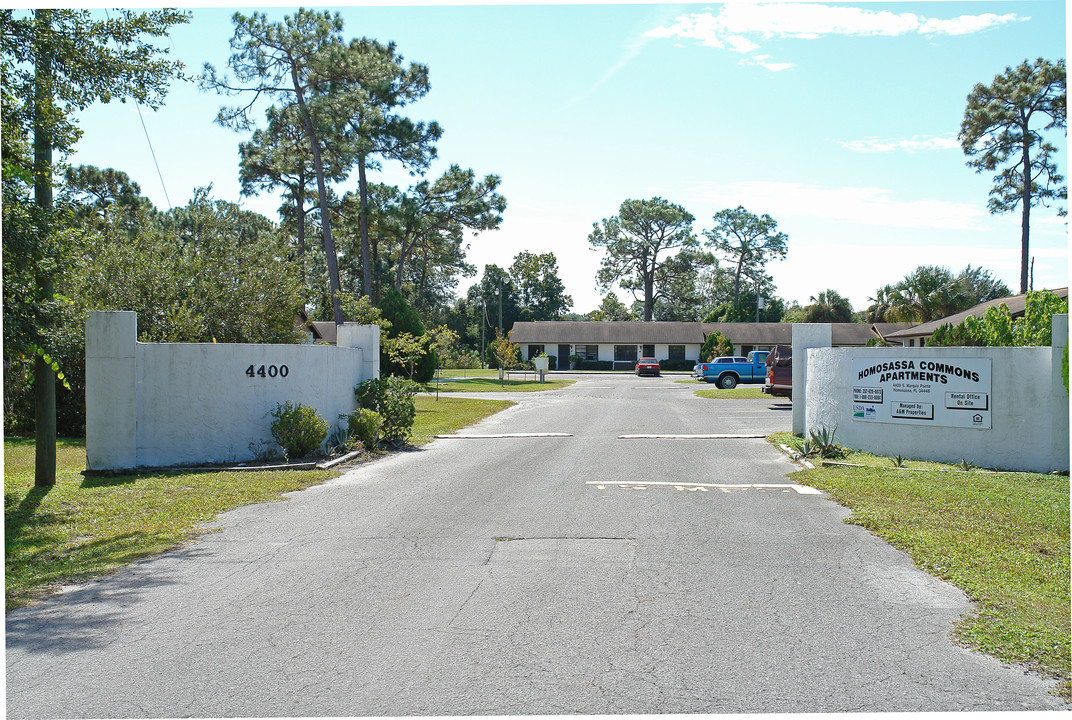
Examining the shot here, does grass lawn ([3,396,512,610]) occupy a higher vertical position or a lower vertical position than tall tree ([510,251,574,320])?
lower

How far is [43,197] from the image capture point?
10.6 metres

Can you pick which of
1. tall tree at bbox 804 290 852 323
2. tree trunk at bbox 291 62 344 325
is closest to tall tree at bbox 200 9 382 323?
tree trunk at bbox 291 62 344 325

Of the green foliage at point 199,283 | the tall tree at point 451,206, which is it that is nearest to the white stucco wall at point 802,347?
→ the green foliage at point 199,283

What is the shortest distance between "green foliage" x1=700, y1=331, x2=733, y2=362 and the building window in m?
10.3

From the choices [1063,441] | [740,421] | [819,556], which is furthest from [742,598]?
[740,421]

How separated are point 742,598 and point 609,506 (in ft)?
11.9

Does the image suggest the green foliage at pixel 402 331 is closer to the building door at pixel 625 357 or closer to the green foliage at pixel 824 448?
the green foliage at pixel 824 448

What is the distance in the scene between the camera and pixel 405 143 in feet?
132

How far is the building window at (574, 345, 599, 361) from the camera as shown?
2712 inches

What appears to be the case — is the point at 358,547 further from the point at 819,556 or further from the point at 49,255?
the point at 49,255

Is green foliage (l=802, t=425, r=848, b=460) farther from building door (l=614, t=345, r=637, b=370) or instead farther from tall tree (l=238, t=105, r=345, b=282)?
building door (l=614, t=345, r=637, b=370)

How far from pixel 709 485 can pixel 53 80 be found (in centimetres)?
1059

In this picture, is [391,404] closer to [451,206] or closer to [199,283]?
[199,283]

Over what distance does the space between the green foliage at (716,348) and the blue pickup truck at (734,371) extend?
16.6 meters
